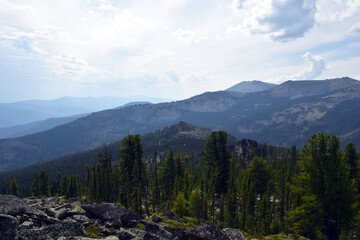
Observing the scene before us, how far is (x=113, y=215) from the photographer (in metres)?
23.1

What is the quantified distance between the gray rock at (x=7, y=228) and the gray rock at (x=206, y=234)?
11.3 m

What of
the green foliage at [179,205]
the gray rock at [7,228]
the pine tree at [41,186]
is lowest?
the pine tree at [41,186]

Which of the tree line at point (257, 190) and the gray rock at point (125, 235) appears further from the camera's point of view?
the tree line at point (257, 190)

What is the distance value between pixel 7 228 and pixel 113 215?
10954mm

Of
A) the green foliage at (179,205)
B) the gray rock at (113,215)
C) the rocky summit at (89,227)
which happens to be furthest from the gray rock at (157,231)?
the green foliage at (179,205)

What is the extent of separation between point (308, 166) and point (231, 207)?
2321 cm

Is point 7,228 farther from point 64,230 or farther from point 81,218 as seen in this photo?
point 81,218

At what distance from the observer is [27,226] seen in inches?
702

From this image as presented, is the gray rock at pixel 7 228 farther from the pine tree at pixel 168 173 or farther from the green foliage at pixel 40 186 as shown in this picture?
the green foliage at pixel 40 186

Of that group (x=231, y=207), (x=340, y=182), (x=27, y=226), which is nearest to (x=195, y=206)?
(x=231, y=207)

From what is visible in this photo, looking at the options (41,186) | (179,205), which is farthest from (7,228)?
(41,186)

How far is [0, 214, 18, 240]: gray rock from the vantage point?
13.1 metres

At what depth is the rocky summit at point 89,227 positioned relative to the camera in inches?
621

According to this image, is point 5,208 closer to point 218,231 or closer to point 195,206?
point 218,231
